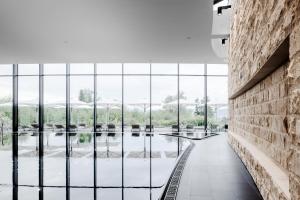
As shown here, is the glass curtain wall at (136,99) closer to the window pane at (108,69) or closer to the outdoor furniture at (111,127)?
the window pane at (108,69)

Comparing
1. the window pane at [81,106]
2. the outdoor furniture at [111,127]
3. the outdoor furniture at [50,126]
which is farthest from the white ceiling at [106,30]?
the outdoor furniture at [50,126]

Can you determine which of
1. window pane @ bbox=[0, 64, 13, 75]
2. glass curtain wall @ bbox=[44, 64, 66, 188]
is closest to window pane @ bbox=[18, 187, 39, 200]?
glass curtain wall @ bbox=[44, 64, 66, 188]

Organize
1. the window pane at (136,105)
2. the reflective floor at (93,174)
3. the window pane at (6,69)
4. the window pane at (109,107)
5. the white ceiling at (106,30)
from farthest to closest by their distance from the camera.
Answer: the window pane at (6,69)
the window pane at (136,105)
the window pane at (109,107)
the white ceiling at (106,30)
the reflective floor at (93,174)

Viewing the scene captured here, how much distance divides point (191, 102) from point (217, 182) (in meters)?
11.9

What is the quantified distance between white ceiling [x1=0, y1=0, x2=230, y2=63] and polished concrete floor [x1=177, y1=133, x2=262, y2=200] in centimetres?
326

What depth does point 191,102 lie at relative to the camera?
14.8m

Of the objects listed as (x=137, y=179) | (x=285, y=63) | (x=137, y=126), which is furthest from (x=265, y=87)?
(x=137, y=126)

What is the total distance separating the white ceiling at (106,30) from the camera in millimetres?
5734

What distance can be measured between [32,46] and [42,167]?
4.81m

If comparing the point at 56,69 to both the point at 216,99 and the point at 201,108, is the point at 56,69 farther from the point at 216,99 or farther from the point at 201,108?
the point at 216,99

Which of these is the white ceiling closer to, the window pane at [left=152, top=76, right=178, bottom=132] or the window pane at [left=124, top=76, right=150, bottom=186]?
the window pane at [left=152, top=76, right=178, bottom=132]

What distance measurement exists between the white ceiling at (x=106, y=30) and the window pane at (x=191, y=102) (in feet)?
11.0

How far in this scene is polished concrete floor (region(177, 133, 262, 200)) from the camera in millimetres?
2557

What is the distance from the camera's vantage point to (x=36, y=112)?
1533cm
